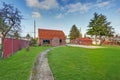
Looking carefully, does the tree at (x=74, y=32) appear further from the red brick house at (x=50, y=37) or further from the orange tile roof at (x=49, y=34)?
the red brick house at (x=50, y=37)

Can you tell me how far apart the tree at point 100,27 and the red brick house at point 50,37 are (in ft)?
50.4

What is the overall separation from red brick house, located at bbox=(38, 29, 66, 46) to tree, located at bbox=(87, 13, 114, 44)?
15373 millimetres

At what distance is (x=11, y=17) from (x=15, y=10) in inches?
56.4

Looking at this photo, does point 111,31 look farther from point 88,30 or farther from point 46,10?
point 46,10

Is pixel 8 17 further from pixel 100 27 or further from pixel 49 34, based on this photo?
pixel 100 27

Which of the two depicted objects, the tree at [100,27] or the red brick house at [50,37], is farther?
the tree at [100,27]

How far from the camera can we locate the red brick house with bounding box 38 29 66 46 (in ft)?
152

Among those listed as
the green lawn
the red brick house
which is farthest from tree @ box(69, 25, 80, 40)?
the green lawn

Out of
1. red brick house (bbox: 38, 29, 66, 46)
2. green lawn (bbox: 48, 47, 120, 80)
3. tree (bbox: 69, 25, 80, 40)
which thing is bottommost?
green lawn (bbox: 48, 47, 120, 80)

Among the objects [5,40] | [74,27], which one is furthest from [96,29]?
[5,40]

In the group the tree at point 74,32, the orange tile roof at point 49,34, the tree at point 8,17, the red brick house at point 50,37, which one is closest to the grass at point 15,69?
the tree at point 8,17

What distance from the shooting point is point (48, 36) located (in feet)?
155

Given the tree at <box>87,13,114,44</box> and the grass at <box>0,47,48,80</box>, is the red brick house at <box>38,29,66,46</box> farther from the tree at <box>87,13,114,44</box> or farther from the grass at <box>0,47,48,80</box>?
the grass at <box>0,47,48,80</box>

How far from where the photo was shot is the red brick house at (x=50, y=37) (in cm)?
4624
